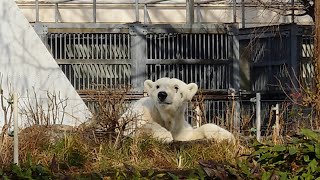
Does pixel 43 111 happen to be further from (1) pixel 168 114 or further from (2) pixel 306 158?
(2) pixel 306 158

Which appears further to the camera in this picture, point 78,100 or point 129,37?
point 129,37

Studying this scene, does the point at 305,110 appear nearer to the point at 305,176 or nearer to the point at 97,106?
the point at 97,106

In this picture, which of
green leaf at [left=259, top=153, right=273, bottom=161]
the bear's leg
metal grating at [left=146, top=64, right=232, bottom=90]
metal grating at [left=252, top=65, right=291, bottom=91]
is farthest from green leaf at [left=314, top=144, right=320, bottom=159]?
metal grating at [left=146, top=64, right=232, bottom=90]

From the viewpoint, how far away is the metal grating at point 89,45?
53.4ft

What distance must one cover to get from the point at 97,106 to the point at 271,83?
6368 mm

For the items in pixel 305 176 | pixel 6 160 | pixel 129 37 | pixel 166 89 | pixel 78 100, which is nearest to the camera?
pixel 305 176

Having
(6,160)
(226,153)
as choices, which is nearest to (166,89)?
(226,153)

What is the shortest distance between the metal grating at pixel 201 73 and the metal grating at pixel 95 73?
1.67ft

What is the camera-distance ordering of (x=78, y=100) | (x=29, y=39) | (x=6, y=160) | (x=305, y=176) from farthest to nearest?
(x=29, y=39) < (x=78, y=100) < (x=6, y=160) < (x=305, y=176)

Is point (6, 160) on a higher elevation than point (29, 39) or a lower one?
lower

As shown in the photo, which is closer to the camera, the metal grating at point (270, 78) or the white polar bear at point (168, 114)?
the white polar bear at point (168, 114)

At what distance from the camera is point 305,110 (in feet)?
41.4

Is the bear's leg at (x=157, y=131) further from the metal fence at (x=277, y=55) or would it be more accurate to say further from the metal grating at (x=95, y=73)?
the metal grating at (x=95, y=73)

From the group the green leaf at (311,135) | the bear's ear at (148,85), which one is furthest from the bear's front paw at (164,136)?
the green leaf at (311,135)
